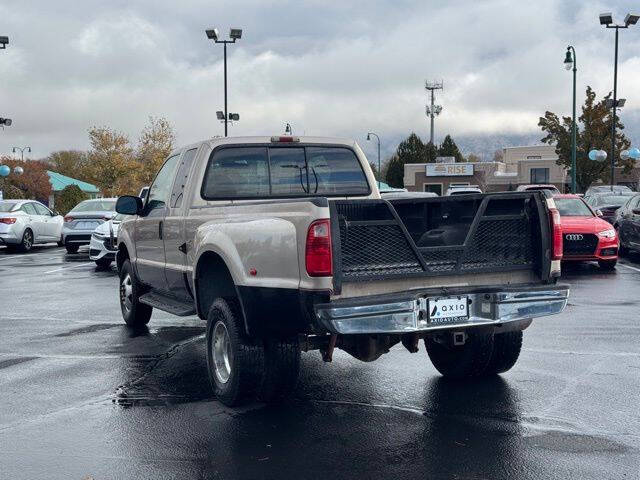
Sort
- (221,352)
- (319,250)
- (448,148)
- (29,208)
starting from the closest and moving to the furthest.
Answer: (319,250) → (221,352) → (29,208) → (448,148)

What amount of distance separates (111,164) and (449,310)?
63.0 metres

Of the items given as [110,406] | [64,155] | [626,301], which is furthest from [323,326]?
[64,155]

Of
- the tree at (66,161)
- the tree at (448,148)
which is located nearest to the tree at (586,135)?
the tree at (448,148)

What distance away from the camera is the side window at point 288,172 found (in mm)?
7293

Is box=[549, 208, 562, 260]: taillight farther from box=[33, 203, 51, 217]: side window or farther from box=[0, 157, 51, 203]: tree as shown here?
box=[0, 157, 51, 203]: tree

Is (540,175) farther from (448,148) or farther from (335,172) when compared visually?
(335,172)

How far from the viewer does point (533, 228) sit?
5.98m

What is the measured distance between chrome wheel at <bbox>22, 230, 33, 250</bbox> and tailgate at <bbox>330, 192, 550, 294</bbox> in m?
20.8

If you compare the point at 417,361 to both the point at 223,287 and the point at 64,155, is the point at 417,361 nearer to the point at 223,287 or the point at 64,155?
the point at 223,287

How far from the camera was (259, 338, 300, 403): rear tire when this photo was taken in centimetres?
581

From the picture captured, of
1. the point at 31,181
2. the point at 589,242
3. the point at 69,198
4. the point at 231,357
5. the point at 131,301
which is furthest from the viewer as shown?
the point at 31,181

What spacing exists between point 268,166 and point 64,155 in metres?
121

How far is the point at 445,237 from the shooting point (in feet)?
19.6

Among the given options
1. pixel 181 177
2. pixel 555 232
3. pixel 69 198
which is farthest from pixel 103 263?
pixel 69 198
